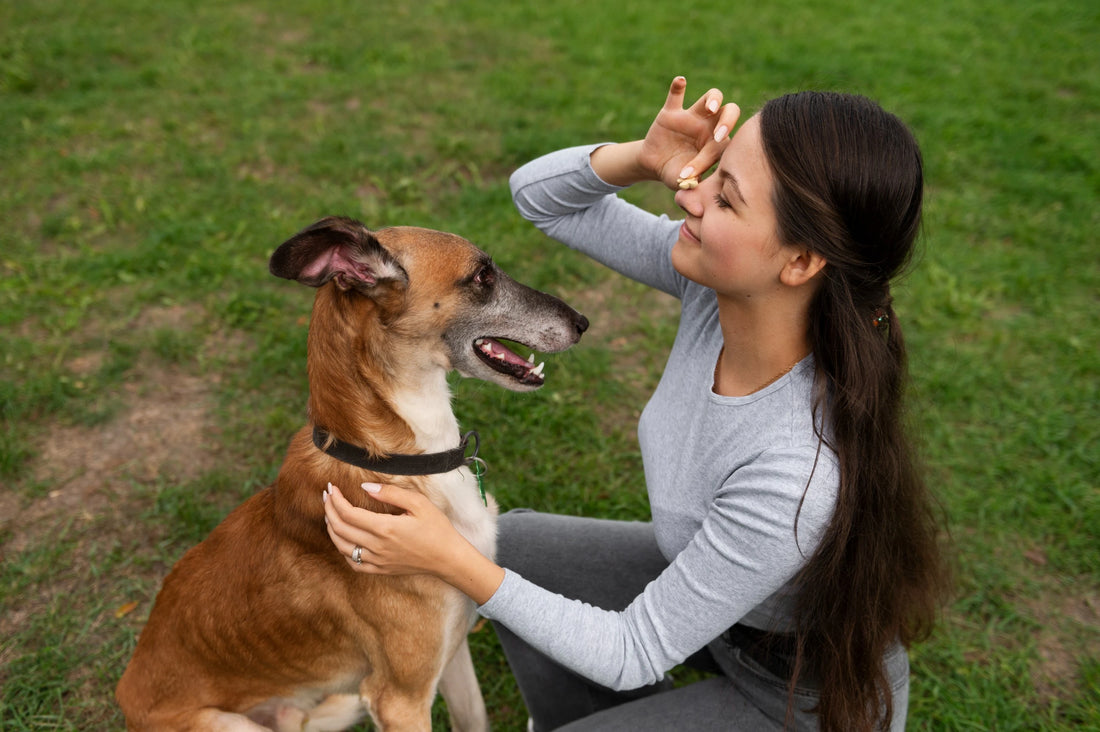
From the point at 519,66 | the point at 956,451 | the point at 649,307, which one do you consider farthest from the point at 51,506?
the point at 519,66

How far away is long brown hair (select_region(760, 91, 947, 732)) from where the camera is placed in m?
1.91

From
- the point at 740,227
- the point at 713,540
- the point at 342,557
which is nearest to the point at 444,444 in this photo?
the point at 342,557

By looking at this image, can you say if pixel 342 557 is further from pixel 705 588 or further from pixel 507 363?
pixel 705 588

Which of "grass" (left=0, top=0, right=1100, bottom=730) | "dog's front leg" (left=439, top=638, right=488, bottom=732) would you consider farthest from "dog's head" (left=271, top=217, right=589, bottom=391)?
"grass" (left=0, top=0, right=1100, bottom=730)

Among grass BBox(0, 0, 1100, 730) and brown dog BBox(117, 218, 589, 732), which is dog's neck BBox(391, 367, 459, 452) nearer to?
brown dog BBox(117, 218, 589, 732)

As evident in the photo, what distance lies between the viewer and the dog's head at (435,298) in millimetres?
2184

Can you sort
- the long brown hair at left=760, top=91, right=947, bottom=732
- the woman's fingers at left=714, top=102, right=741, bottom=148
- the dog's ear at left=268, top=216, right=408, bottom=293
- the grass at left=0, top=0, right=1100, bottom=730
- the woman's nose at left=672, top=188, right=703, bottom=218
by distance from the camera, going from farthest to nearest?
1. the grass at left=0, top=0, right=1100, bottom=730
2. the woman's fingers at left=714, top=102, right=741, bottom=148
3. the woman's nose at left=672, top=188, right=703, bottom=218
4. the dog's ear at left=268, top=216, right=408, bottom=293
5. the long brown hair at left=760, top=91, right=947, bottom=732

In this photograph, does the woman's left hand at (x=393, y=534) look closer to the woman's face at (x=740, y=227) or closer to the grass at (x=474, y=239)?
the woman's face at (x=740, y=227)

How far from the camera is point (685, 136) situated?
2512mm

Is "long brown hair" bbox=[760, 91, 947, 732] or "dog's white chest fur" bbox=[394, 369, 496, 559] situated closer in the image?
"long brown hair" bbox=[760, 91, 947, 732]

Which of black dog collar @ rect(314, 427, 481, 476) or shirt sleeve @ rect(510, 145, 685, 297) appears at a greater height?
shirt sleeve @ rect(510, 145, 685, 297)

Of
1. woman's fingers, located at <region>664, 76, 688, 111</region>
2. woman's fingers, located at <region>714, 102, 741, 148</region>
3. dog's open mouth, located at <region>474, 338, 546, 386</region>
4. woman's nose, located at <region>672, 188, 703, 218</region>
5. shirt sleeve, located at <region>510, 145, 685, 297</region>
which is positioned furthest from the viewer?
shirt sleeve, located at <region>510, 145, 685, 297</region>

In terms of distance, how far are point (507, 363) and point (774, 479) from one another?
1011mm

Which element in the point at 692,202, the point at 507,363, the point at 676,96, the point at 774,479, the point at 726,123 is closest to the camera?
the point at 774,479
